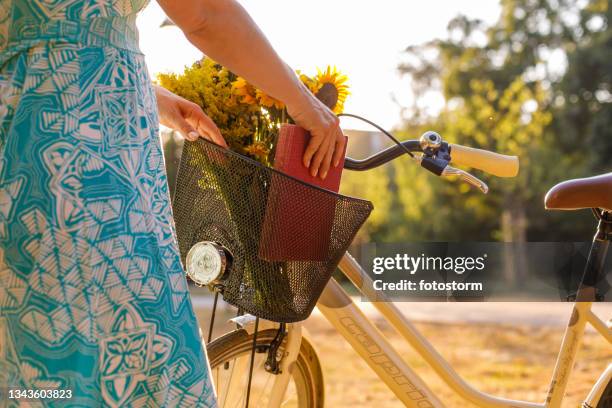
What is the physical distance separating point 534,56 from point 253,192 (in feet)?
58.1

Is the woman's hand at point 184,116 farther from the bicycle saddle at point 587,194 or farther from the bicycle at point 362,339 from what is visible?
the bicycle saddle at point 587,194

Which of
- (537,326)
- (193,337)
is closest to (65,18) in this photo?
(193,337)

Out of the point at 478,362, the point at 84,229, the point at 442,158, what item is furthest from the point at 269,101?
the point at 478,362

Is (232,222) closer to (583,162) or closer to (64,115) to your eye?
(64,115)

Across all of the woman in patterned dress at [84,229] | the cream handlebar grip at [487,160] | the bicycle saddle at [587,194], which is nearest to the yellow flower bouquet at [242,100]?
the cream handlebar grip at [487,160]

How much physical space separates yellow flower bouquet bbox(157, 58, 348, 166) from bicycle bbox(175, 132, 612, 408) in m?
0.25

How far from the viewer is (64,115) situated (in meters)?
1.04

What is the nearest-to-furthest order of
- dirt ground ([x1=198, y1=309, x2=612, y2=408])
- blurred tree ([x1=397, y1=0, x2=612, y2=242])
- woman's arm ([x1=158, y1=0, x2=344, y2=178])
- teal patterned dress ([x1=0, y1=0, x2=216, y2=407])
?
teal patterned dress ([x1=0, y1=0, x2=216, y2=407]) → woman's arm ([x1=158, y1=0, x2=344, y2=178]) → dirt ground ([x1=198, y1=309, x2=612, y2=408]) → blurred tree ([x1=397, y1=0, x2=612, y2=242])

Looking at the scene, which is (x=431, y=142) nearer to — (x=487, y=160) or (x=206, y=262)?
(x=487, y=160)

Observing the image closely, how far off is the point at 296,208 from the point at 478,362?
5550 mm

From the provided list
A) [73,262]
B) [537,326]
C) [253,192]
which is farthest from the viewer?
[537,326]

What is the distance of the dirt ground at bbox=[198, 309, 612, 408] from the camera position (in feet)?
17.6

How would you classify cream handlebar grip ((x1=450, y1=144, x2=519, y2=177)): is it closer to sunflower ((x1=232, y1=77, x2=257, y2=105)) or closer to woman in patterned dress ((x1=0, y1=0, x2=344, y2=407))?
sunflower ((x1=232, y1=77, x2=257, y2=105))

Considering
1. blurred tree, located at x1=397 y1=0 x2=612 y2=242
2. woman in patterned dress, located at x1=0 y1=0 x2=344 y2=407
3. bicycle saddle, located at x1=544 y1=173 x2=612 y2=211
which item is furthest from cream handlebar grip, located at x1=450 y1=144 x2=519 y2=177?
blurred tree, located at x1=397 y1=0 x2=612 y2=242
